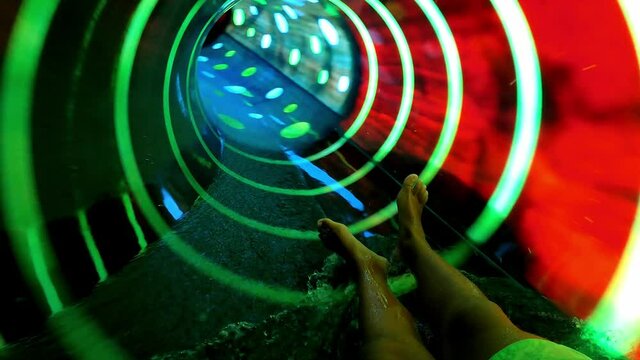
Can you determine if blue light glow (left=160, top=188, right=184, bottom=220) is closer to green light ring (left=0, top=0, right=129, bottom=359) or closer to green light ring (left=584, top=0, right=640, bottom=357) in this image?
green light ring (left=0, top=0, right=129, bottom=359)

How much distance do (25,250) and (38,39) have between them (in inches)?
21.7

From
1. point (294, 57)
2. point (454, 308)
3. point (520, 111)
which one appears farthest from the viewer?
point (294, 57)

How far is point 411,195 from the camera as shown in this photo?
204 centimetres

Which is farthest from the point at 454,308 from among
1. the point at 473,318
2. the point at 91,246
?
the point at 91,246

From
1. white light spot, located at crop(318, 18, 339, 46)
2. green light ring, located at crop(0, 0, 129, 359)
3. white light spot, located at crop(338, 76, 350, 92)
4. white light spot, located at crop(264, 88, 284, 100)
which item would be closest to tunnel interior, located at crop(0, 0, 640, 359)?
green light ring, located at crop(0, 0, 129, 359)

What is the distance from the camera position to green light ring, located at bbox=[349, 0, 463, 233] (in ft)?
7.43

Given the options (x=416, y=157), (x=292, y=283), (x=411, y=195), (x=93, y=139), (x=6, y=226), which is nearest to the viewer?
(x=6, y=226)

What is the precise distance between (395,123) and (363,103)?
0.46 m

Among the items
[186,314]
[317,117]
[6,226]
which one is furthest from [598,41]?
[317,117]

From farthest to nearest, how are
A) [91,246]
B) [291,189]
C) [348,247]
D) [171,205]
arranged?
[291,189] < [171,205] < [348,247] < [91,246]

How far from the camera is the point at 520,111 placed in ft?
6.31

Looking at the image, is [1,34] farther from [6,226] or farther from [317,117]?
[317,117]

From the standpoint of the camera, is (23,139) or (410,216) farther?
(410,216)

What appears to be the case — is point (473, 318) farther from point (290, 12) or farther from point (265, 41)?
point (265, 41)
